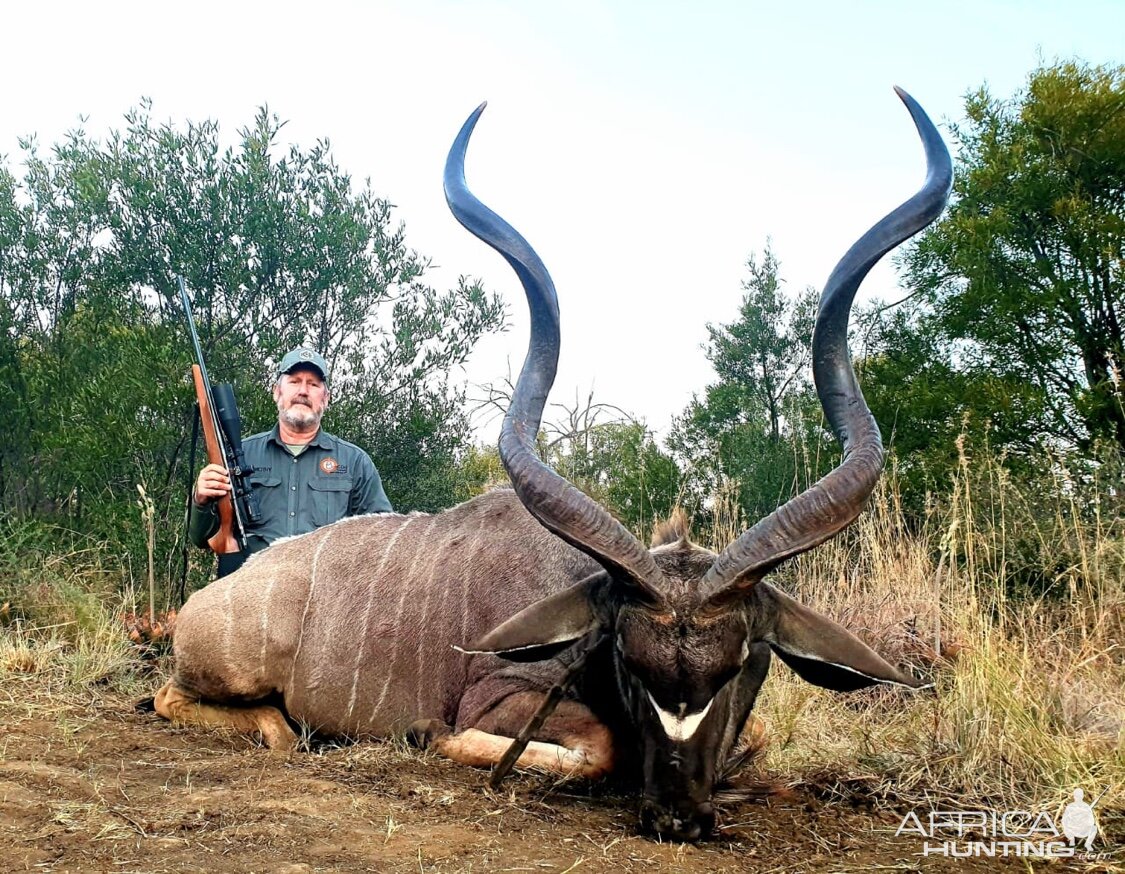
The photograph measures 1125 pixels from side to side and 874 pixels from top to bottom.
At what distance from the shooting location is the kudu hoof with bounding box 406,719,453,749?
4012 millimetres

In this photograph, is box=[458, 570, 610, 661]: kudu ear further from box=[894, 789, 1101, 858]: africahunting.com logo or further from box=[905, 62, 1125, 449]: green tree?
box=[905, 62, 1125, 449]: green tree

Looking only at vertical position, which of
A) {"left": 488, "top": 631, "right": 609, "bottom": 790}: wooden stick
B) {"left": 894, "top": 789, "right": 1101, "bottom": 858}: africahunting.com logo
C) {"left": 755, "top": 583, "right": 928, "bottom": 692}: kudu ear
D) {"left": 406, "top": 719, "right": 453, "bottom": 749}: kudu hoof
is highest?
{"left": 755, "top": 583, "right": 928, "bottom": 692}: kudu ear

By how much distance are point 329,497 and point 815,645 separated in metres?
3.51

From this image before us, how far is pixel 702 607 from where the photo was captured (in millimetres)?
2936

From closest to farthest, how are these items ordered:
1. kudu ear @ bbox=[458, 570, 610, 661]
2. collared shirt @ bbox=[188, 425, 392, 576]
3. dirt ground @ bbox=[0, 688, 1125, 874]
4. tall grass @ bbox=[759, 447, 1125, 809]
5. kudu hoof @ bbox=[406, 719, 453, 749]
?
dirt ground @ bbox=[0, 688, 1125, 874]
kudu ear @ bbox=[458, 570, 610, 661]
tall grass @ bbox=[759, 447, 1125, 809]
kudu hoof @ bbox=[406, 719, 453, 749]
collared shirt @ bbox=[188, 425, 392, 576]

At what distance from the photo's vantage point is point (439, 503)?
9516 mm

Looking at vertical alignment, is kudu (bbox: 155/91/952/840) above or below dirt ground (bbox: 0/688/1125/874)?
above

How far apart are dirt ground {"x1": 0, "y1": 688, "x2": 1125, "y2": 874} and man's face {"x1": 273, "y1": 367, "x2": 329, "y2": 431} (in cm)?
255

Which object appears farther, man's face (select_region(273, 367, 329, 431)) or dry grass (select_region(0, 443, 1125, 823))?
man's face (select_region(273, 367, 329, 431))

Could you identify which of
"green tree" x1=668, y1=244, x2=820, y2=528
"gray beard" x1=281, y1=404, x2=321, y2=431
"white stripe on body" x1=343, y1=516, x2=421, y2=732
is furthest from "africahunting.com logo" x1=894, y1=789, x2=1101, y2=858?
"green tree" x1=668, y1=244, x2=820, y2=528

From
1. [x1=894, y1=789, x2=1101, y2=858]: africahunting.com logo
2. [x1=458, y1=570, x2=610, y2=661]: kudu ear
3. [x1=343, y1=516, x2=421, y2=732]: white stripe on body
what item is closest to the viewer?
[x1=894, y1=789, x2=1101, y2=858]: africahunting.com logo

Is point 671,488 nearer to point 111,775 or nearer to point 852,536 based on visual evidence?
point 852,536

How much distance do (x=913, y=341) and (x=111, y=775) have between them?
43.9 ft

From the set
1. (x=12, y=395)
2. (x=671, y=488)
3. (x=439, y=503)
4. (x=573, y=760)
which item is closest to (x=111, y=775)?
(x=573, y=760)
